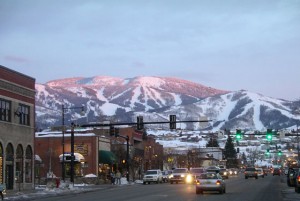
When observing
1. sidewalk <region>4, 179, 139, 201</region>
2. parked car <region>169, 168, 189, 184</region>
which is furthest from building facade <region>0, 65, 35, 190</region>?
parked car <region>169, 168, 189, 184</region>

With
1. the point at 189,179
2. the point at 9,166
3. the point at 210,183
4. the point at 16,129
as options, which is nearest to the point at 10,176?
the point at 9,166

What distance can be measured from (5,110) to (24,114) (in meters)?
4.69

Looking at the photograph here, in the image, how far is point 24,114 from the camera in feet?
190

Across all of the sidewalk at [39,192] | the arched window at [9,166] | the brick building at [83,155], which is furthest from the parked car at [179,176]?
the arched window at [9,166]

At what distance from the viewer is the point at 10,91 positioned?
54.0m

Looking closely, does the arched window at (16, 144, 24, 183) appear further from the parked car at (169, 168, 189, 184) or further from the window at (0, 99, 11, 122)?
the parked car at (169, 168, 189, 184)

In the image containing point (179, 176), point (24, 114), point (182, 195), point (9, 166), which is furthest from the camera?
point (179, 176)

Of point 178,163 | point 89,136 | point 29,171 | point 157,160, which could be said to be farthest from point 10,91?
point 178,163

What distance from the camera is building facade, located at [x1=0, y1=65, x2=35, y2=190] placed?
52.5 meters

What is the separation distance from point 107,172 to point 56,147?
356 inches

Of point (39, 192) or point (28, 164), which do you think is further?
point (28, 164)

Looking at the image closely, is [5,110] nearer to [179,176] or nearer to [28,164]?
[28,164]

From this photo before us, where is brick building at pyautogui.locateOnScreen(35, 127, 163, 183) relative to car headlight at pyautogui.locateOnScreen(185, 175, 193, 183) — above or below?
above

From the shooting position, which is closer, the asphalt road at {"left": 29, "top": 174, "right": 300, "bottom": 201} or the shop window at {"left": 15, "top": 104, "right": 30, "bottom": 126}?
the asphalt road at {"left": 29, "top": 174, "right": 300, "bottom": 201}
